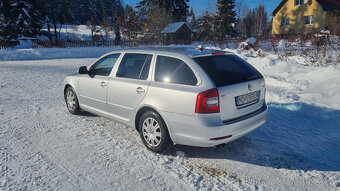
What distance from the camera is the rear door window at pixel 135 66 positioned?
3932 mm

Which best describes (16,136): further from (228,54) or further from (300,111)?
(300,111)

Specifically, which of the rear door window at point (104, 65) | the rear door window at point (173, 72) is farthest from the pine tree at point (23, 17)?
the rear door window at point (173, 72)

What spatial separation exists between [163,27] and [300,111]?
28384 mm

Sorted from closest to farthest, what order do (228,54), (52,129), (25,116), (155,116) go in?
(155,116) < (228,54) < (52,129) < (25,116)

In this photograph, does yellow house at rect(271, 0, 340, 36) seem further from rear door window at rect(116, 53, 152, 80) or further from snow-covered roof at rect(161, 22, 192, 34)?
rear door window at rect(116, 53, 152, 80)

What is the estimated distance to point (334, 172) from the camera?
3.25 metres

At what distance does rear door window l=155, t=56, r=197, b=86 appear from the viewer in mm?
3359

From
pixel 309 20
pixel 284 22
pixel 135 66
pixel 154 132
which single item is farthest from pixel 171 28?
pixel 154 132

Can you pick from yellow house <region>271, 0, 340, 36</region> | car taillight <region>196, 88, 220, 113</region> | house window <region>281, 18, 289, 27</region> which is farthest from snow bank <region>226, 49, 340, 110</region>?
house window <region>281, 18, 289, 27</region>

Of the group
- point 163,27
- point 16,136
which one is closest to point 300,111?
point 16,136

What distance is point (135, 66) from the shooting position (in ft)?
13.6

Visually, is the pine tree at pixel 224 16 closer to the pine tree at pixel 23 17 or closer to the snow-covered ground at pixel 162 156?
the pine tree at pixel 23 17

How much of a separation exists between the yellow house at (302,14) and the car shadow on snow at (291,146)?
97.9 feet

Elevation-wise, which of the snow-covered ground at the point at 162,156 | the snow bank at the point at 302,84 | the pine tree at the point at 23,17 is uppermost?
the pine tree at the point at 23,17
